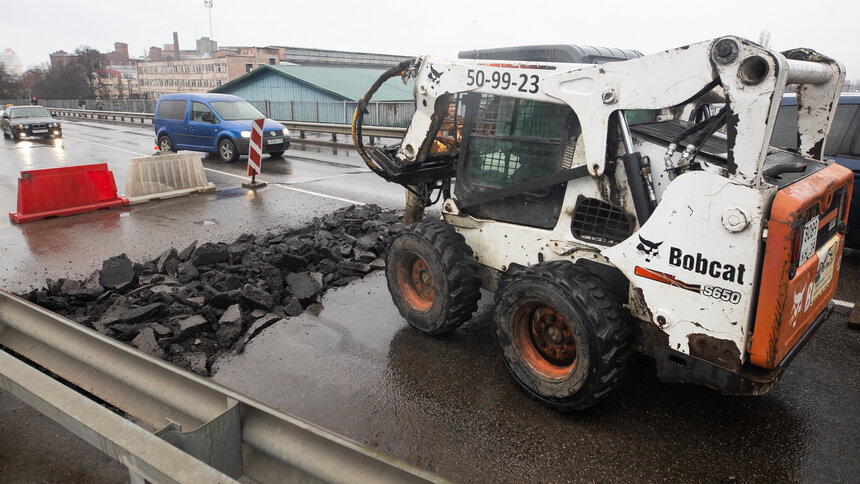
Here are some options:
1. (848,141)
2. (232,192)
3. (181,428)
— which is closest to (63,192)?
(232,192)

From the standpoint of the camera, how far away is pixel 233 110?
53.9ft

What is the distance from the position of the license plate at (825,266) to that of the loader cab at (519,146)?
172 centimetres

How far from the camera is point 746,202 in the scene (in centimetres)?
288

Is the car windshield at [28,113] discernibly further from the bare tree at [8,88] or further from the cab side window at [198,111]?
the bare tree at [8,88]

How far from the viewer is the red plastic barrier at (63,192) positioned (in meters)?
9.27

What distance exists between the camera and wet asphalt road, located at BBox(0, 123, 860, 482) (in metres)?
3.29

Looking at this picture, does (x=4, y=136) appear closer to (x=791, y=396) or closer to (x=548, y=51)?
(x=548, y=51)

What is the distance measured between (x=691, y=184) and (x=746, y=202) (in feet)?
0.98

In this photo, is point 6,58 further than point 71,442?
Yes

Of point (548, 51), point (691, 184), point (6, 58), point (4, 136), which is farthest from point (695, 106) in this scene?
point (6, 58)

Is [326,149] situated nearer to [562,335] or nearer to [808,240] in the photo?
[562,335]

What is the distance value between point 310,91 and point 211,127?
58.5 feet

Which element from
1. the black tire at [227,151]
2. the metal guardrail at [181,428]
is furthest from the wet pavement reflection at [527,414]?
the black tire at [227,151]

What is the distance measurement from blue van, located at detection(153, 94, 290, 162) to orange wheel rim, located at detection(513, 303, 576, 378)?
13.7 meters
